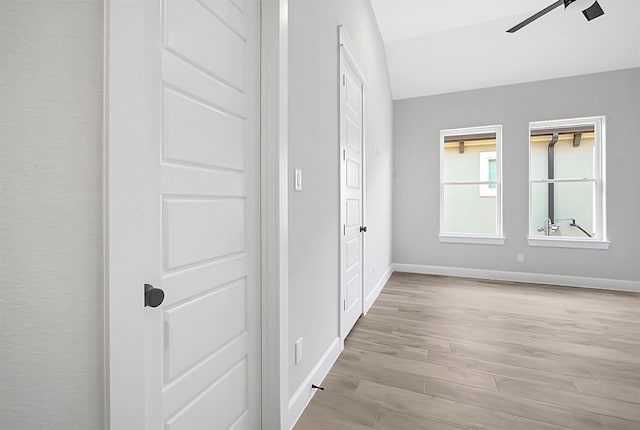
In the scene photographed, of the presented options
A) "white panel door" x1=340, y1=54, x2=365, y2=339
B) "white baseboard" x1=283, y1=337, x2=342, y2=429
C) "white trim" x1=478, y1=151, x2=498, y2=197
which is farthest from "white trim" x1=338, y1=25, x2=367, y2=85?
"white trim" x1=478, y1=151, x2=498, y2=197

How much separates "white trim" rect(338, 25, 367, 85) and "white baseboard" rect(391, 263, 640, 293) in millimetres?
3128

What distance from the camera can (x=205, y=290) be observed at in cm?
104

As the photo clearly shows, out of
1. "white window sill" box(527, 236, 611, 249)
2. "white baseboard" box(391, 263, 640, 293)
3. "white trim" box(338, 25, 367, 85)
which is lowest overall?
"white baseboard" box(391, 263, 640, 293)

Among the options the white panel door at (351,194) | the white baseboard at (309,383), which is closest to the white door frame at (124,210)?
the white baseboard at (309,383)

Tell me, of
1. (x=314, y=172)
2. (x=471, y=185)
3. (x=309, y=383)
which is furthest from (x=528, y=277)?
(x=314, y=172)

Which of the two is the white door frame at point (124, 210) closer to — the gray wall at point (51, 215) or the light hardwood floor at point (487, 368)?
the gray wall at point (51, 215)

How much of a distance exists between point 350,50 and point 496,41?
265 centimetres

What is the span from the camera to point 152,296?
80 cm

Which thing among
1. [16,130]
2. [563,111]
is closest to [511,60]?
[563,111]

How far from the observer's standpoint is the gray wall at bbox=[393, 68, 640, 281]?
384 cm

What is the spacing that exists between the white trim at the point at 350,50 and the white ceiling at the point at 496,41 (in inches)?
52.0

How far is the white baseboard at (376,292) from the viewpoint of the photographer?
10.4ft

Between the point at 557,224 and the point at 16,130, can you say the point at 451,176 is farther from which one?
the point at 16,130

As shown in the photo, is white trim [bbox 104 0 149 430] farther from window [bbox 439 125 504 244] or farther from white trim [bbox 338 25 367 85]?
window [bbox 439 125 504 244]
